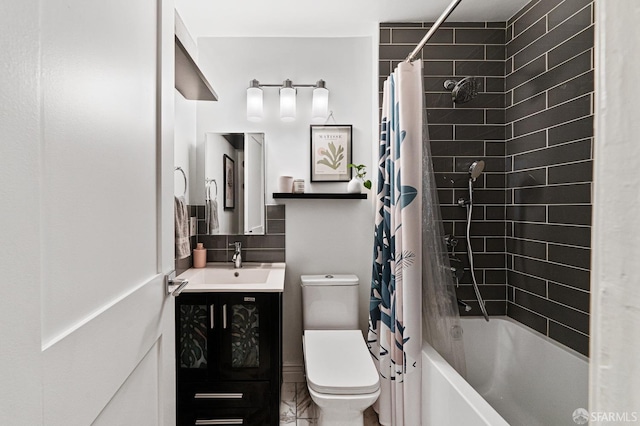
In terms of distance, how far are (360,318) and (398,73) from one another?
1694 mm

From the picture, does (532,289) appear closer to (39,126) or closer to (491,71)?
(491,71)

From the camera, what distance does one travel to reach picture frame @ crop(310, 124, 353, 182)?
103 inches

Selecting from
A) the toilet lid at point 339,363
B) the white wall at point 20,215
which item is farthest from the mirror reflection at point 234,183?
the white wall at point 20,215

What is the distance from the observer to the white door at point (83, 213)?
1.41 feet

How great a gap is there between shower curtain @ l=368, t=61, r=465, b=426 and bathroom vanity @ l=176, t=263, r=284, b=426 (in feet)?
2.23

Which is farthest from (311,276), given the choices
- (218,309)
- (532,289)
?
(532,289)

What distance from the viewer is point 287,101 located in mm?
2521

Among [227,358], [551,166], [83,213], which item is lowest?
[227,358]

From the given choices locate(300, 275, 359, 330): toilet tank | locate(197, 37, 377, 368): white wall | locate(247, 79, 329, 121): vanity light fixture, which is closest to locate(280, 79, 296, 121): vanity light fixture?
locate(247, 79, 329, 121): vanity light fixture

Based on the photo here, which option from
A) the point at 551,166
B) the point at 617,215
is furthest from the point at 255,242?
the point at 617,215

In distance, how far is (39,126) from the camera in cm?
48

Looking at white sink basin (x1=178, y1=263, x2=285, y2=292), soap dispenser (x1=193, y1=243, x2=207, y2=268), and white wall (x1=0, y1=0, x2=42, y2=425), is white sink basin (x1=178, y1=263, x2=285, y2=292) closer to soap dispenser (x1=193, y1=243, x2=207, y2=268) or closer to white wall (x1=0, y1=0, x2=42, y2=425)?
soap dispenser (x1=193, y1=243, x2=207, y2=268)

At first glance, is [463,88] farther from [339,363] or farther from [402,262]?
[339,363]

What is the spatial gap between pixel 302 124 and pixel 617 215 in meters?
2.50
